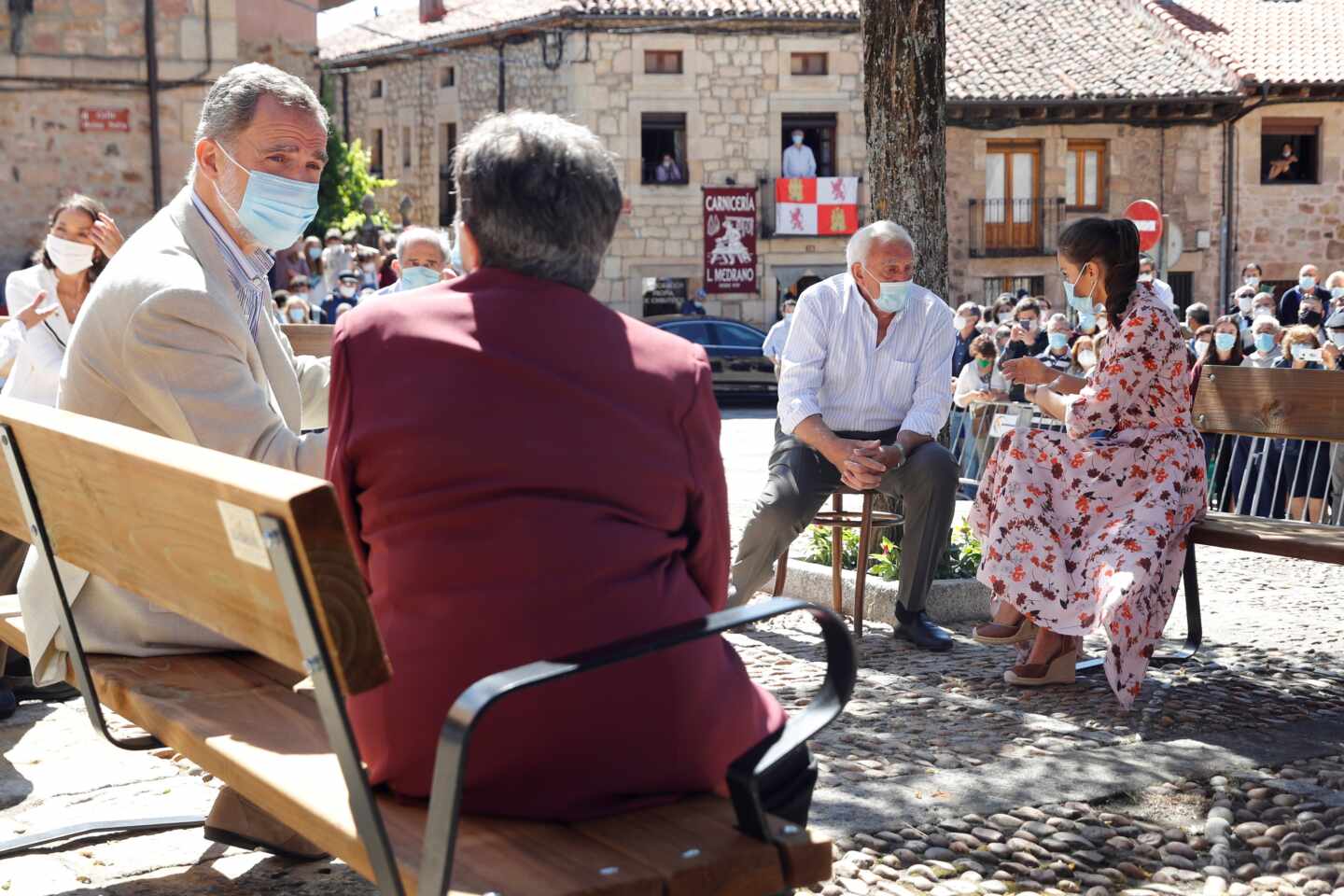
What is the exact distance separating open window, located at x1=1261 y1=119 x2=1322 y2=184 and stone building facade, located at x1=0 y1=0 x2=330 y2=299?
81.9ft

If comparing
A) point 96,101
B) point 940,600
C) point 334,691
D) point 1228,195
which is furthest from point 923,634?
point 1228,195

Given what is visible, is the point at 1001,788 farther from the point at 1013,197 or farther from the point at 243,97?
the point at 1013,197

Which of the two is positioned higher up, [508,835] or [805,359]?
[805,359]

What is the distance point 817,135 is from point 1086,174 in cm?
669

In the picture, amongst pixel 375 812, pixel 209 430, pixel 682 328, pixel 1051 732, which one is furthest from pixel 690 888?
pixel 682 328

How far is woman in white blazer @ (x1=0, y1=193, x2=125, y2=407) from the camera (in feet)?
20.0

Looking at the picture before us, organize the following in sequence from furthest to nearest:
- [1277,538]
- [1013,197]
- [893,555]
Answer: [1013,197]
[893,555]
[1277,538]

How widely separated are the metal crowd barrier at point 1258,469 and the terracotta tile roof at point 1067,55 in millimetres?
25703

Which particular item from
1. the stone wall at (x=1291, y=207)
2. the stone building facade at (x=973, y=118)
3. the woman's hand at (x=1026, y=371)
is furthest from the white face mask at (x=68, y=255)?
the stone wall at (x=1291, y=207)

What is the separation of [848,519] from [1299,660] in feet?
6.20

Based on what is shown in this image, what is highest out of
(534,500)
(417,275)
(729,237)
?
(729,237)

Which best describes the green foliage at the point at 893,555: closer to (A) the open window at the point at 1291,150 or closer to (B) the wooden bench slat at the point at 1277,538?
(B) the wooden bench slat at the point at 1277,538

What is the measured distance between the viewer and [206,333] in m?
3.47

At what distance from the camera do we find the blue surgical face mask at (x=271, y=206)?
12.6 feet
